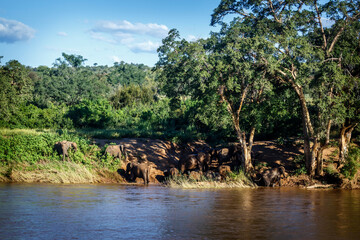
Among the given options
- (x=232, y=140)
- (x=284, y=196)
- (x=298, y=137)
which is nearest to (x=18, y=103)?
(x=232, y=140)

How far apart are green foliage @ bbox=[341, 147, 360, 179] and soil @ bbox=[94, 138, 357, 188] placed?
492 millimetres

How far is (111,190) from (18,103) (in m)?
17.6

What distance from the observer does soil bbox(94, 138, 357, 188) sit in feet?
68.2

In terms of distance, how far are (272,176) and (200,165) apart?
12.8 ft

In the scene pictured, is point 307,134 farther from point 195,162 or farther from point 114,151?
point 114,151

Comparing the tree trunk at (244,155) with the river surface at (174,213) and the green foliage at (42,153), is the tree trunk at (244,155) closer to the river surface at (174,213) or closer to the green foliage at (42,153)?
the river surface at (174,213)

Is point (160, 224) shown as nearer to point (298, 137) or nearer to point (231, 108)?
point (231, 108)

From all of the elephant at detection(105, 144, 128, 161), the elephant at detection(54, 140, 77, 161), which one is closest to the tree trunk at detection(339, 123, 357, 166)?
the elephant at detection(105, 144, 128, 161)

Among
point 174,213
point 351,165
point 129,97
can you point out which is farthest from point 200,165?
point 129,97

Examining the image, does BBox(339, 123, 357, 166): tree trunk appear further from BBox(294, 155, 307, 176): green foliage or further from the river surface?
the river surface

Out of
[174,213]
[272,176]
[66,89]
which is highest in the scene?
[66,89]

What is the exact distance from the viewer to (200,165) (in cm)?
2238

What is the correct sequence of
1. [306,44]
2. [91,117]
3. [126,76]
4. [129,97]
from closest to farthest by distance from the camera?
1. [306,44]
2. [91,117]
3. [129,97]
4. [126,76]

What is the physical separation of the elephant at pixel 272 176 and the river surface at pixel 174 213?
1515 mm
